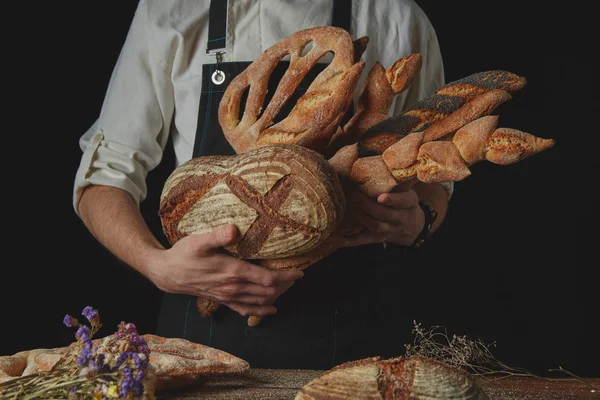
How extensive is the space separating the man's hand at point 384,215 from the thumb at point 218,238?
7.9 inches

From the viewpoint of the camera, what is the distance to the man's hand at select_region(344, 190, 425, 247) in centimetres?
118

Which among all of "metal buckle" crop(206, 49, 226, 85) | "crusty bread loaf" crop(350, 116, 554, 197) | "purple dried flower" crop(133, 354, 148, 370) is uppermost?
"metal buckle" crop(206, 49, 226, 85)

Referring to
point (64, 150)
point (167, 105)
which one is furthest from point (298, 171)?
point (64, 150)

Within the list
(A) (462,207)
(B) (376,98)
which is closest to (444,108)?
(B) (376,98)

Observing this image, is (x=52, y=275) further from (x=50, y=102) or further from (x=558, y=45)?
(x=558, y=45)

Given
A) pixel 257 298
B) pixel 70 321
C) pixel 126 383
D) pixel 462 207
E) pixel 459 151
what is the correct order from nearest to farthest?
pixel 126 383
pixel 70 321
pixel 459 151
pixel 257 298
pixel 462 207

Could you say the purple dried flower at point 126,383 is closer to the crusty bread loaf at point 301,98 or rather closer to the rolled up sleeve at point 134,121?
the crusty bread loaf at point 301,98

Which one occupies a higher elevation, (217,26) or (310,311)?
(217,26)

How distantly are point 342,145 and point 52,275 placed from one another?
1.35m

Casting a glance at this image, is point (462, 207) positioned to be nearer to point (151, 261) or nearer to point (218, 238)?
point (151, 261)

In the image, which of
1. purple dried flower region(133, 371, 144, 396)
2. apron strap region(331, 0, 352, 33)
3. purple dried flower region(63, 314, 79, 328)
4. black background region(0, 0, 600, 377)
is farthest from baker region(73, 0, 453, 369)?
black background region(0, 0, 600, 377)

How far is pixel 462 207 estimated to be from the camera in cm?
250

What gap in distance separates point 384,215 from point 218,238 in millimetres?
286

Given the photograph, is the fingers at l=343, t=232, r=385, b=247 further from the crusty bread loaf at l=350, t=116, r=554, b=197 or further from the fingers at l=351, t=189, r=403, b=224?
the crusty bread loaf at l=350, t=116, r=554, b=197
